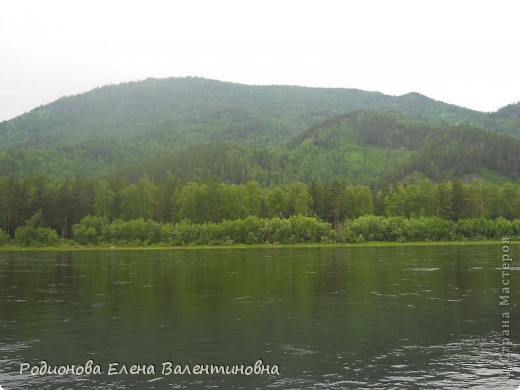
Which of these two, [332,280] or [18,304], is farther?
[332,280]

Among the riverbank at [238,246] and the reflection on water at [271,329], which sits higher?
the reflection on water at [271,329]

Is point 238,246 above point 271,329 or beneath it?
beneath

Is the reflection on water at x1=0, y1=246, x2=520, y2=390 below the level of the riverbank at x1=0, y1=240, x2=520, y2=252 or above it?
above

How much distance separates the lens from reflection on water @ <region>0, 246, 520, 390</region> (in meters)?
30.4

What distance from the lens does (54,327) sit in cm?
4409

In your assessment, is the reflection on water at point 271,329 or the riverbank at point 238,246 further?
the riverbank at point 238,246

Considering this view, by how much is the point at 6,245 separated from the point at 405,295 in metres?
154

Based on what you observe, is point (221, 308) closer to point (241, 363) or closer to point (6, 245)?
point (241, 363)

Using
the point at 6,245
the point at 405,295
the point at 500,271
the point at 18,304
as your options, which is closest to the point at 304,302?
the point at 405,295

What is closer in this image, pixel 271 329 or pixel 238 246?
pixel 271 329

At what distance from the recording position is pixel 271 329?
42.0 meters

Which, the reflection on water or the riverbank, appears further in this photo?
the riverbank

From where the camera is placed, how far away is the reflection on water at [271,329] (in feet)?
99.7

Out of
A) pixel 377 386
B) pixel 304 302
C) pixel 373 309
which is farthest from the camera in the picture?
pixel 304 302
